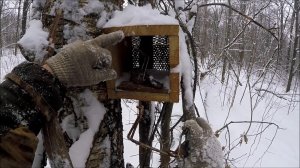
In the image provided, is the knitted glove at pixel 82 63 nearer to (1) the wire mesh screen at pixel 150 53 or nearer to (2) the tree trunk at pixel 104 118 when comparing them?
(2) the tree trunk at pixel 104 118

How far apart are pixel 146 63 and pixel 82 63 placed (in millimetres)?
552

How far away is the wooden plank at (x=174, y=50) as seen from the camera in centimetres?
94

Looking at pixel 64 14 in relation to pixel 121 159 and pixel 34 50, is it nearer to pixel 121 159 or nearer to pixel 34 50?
pixel 34 50

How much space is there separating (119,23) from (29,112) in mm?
424

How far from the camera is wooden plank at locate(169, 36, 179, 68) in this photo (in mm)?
939

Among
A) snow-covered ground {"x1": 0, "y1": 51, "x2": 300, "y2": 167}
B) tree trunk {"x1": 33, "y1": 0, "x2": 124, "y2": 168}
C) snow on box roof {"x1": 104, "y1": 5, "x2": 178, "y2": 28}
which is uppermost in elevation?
snow on box roof {"x1": 104, "y1": 5, "x2": 178, "y2": 28}

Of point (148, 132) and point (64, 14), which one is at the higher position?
point (64, 14)

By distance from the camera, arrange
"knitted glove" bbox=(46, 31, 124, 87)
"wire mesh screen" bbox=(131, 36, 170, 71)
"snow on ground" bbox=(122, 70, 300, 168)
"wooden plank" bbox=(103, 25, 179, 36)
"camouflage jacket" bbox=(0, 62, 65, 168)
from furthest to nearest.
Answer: "snow on ground" bbox=(122, 70, 300, 168) < "wire mesh screen" bbox=(131, 36, 170, 71) < "wooden plank" bbox=(103, 25, 179, 36) < "knitted glove" bbox=(46, 31, 124, 87) < "camouflage jacket" bbox=(0, 62, 65, 168)

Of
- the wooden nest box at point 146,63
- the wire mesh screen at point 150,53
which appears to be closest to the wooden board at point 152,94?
the wooden nest box at point 146,63

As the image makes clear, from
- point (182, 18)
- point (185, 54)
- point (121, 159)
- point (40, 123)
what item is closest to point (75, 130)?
point (121, 159)

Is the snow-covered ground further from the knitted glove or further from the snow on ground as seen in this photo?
the knitted glove

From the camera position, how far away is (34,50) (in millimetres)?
948

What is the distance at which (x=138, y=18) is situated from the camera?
37.5 inches

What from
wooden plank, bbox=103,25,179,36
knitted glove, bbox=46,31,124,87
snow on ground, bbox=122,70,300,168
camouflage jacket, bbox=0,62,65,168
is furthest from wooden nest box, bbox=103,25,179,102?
snow on ground, bbox=122,70,300,168
